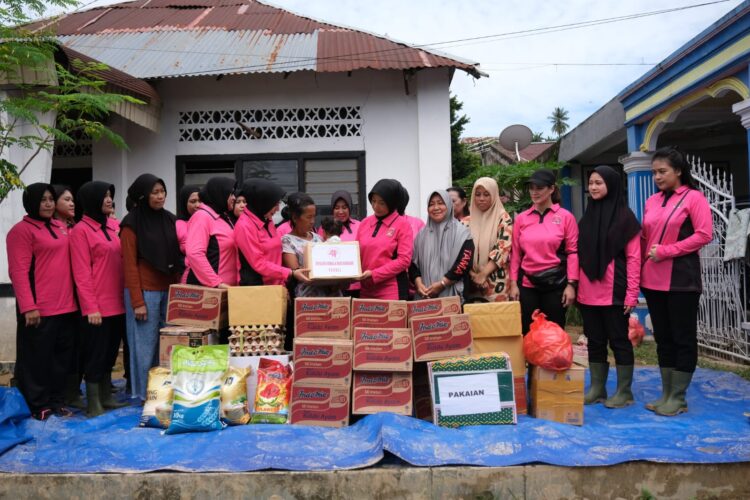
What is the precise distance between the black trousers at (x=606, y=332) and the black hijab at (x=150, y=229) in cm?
298

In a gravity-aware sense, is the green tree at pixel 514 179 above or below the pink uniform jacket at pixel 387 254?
above

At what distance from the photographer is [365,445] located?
3.29m

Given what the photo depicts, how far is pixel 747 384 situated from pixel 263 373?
3.72m

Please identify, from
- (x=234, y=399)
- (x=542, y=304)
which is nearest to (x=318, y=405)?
(x=234, y=399)

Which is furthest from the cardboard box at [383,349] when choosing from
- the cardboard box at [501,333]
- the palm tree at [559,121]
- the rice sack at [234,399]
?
the palm tree at [559,121]

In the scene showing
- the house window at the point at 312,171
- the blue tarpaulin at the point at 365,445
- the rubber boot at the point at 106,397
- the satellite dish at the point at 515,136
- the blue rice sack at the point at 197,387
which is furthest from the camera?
the satellite dish at the point at 515,136

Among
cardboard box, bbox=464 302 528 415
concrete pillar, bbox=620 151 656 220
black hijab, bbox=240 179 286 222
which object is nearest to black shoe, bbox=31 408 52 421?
black hijab, bbox=240 179 286 222

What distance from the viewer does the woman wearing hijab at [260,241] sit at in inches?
164

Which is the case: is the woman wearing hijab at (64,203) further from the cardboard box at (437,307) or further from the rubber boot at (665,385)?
the rubber boot at (665,385)

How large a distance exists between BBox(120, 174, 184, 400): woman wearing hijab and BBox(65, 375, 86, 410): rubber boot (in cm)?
44

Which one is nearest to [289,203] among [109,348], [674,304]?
[109,348]

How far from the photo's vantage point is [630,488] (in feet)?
10.3

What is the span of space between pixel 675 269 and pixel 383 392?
2045 mm

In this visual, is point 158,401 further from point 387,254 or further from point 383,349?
point 387,254
